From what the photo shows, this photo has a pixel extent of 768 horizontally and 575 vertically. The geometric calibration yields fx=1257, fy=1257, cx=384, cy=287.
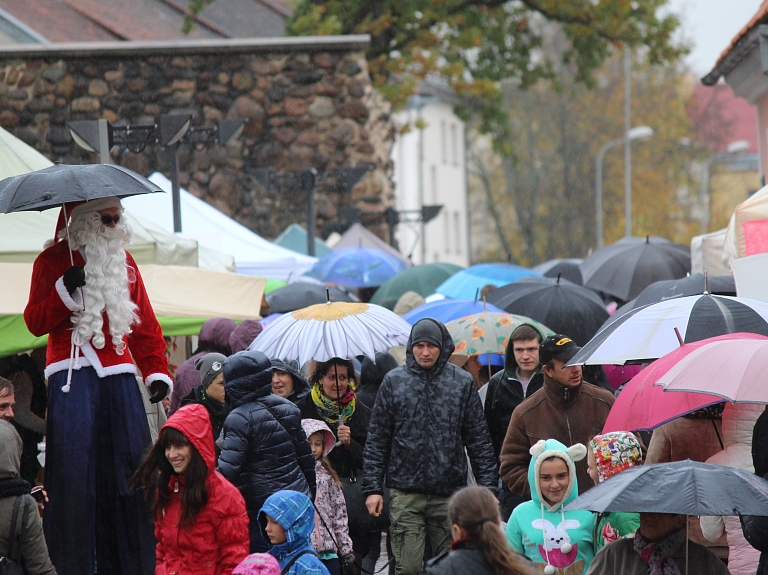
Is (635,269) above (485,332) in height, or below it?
above

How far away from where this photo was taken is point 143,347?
19.9ft

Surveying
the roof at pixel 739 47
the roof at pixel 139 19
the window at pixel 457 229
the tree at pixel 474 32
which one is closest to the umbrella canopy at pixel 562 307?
the roof at pixel 739 47

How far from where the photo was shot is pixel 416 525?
737cm

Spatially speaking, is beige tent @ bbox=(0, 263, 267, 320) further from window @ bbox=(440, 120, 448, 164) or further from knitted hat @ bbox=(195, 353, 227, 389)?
window @ bbox=(440, 120, 448, 164)

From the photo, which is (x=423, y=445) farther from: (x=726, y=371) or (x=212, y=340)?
(x=726, y=371)

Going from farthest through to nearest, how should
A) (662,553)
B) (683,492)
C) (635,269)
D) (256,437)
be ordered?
(635,269) < (256,437) < (662,553) < (683,492)

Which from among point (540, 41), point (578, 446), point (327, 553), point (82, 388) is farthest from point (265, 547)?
point (540, 41)

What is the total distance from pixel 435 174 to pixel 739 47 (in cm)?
3831

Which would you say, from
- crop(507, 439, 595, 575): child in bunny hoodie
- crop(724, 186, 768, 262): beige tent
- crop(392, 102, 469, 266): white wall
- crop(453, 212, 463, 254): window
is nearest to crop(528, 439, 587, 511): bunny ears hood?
crop(507, 439, 595, 575): child in bunny hoodie

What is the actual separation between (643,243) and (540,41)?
14.2 m

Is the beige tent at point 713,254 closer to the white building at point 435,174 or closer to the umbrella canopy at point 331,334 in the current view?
the umbrella canopy at point 331,334

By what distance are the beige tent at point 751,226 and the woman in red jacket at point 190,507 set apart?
4.47 meters

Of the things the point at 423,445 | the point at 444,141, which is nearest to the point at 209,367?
the point at 423,445

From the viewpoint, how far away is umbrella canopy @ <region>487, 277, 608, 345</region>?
10.2 meters
